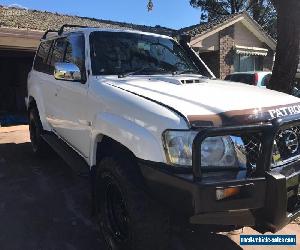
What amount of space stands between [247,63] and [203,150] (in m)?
20.3

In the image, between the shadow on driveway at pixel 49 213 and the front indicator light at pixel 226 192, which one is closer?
the front indicator light at pixel 226 192

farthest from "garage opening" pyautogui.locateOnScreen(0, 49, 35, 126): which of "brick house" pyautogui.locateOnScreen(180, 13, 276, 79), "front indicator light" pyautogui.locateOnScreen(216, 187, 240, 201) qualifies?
"front indicator light" pyautogui.locateOnScreen(216, 187, 240, 201)

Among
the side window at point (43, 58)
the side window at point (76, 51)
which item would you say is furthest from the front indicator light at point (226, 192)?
the side window at point (43, 58)

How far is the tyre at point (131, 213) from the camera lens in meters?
3.05

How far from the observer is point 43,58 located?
641 cm

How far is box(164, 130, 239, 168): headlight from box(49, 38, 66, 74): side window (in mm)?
2908

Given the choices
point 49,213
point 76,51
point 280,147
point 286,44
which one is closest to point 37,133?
point 49,213

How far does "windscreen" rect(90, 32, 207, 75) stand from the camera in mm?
4312

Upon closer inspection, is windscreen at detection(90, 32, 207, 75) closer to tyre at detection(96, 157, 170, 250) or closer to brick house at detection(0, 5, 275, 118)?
tyre at detection(96, 157, 170, 250)

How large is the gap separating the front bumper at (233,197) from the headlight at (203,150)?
7 cm

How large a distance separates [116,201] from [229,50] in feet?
60.0

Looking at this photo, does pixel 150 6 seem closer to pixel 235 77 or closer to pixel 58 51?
pixel 58 51

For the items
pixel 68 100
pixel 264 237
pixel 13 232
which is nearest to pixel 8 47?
pixel 68 100

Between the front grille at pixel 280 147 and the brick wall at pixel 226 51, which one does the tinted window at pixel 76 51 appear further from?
the brick wall at pixel 226 51
